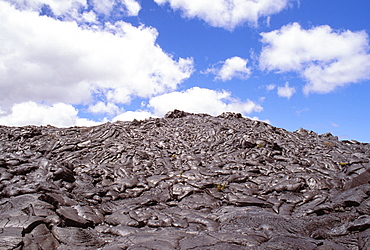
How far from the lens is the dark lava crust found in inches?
465

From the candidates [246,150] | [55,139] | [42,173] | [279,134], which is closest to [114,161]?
[42,173]

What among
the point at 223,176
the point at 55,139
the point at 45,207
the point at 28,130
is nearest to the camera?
the point at 45,207

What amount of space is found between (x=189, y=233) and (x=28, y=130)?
80.2 ft

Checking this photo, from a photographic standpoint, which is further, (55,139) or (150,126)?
(150,126)

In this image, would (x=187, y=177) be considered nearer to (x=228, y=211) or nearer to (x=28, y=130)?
(x=228, y=211)

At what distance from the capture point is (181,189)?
18.4 metres

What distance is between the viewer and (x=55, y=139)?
27219 mm


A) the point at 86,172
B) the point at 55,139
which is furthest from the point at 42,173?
the point at 55,139

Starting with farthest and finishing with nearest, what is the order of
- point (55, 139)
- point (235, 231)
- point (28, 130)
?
1. point (28, 130)
2. point (55, 139)
3. point (235, 231)

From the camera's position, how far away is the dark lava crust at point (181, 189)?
465 inches

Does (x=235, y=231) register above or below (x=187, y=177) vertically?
below

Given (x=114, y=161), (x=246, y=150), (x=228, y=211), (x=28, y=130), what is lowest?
(x=228, y=211)

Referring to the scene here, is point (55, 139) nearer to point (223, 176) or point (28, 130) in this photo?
point (28, 130)

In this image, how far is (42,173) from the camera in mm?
19016
